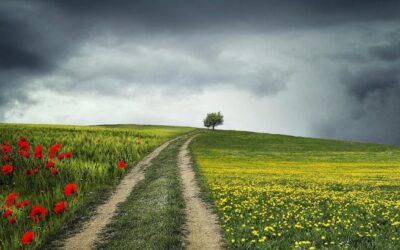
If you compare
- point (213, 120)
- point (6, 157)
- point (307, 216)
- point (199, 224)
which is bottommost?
point (199, 224)

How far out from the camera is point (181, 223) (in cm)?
1579

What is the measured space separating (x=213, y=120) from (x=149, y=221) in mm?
141729

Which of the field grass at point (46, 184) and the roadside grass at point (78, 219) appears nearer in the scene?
the roadside grass at point (78, 219)

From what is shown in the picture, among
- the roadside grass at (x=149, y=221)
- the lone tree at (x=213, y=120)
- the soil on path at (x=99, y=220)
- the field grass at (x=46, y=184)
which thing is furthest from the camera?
the lone tree at (x=213, y=120)

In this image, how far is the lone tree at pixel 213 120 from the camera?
157 m

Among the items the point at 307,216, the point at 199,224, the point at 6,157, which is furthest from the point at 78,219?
the point at 307,216

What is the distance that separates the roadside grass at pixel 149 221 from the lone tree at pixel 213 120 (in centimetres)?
13211

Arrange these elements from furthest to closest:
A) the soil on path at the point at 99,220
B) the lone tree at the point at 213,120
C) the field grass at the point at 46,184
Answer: the lone tree at the point at 213,120 < the field grass at the point at 46,184 < the soil on path at the point at 99,220

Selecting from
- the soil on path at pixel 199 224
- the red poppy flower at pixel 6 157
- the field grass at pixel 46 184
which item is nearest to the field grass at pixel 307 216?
the soil on path at pixel 199 224

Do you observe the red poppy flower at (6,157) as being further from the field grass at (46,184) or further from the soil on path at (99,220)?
the soil on path at (99,220)

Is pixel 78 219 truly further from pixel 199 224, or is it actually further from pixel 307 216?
pixel 307 216

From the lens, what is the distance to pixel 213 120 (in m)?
157

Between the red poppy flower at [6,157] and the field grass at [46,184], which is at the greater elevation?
the red poppy flower at [6,157]

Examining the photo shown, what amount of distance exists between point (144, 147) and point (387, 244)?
1555 inches
